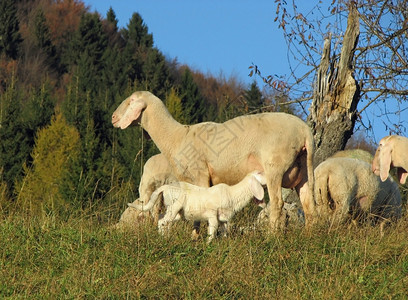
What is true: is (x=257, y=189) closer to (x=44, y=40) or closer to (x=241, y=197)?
(x=241, y=197)

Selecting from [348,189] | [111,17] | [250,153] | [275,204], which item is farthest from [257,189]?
[111,17]

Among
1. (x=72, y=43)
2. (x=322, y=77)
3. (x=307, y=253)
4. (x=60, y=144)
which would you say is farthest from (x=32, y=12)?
(x=307, y=253)

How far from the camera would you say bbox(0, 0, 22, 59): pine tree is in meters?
58.6

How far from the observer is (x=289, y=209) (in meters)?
10.3

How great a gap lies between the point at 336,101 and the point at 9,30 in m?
52.8

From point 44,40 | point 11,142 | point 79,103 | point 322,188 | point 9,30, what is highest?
point 44,40

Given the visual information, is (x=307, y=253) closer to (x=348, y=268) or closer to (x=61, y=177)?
(x=348, y=268)

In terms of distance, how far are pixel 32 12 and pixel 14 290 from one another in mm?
85458

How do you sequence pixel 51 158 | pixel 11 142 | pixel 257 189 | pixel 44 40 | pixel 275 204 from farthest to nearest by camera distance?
1. pixel 44 40
2. pixel 11 142
3. pixel 51 158
4. pixel 275 204
5. pixel 257 189

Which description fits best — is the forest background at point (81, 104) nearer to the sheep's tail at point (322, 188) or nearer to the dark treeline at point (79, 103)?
the dark treeline at point (79, 103)

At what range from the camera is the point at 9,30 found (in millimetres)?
61219

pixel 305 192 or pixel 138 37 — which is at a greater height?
pixel 138 37

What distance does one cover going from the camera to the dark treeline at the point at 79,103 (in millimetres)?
20859

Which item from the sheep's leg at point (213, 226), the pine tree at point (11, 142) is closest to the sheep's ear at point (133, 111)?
the sheep's leg at point (213, 226)
